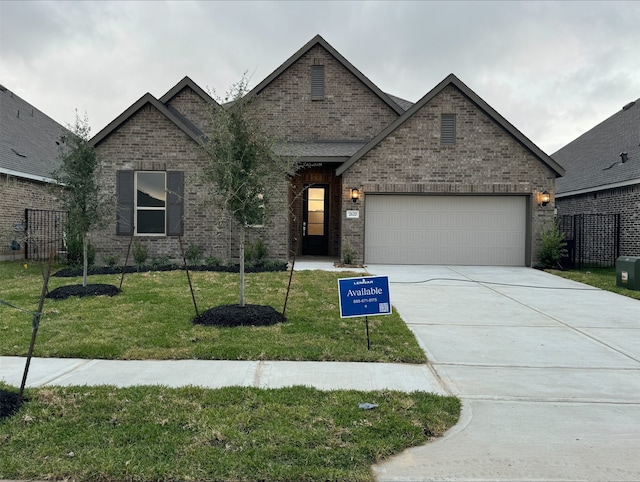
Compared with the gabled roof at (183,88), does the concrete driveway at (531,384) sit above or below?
below

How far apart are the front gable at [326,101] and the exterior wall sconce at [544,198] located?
609 centimetres

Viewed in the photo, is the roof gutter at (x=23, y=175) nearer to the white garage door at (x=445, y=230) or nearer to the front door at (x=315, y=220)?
the front door at (x=315, y=220)

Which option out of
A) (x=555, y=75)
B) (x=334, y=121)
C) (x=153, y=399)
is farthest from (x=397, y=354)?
(x=555, y=75)

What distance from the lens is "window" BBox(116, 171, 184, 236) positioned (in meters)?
13.9

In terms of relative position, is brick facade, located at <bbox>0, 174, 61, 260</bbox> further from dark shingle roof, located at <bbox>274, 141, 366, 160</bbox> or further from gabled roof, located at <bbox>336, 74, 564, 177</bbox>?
gabled roof, located at <bbox>336, 74, 564, 177</bbox>

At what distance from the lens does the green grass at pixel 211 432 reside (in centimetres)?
276

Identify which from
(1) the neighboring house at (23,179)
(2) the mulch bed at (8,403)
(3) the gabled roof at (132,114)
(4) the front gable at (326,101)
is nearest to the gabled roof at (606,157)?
(4) the front gable at (326,101)

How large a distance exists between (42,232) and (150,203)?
260 inches

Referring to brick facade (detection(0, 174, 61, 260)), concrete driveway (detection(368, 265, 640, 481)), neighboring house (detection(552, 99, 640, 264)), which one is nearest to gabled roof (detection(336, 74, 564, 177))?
neighboring house (detection(552, 99, 640, 264))

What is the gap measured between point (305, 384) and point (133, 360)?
2078 mm

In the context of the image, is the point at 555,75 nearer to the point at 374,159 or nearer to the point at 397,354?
the point at 374,159

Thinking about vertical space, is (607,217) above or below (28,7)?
below

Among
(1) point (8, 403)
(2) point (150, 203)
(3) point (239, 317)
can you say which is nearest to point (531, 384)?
(3) point (239, 317)

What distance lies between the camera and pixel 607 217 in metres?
16.7
